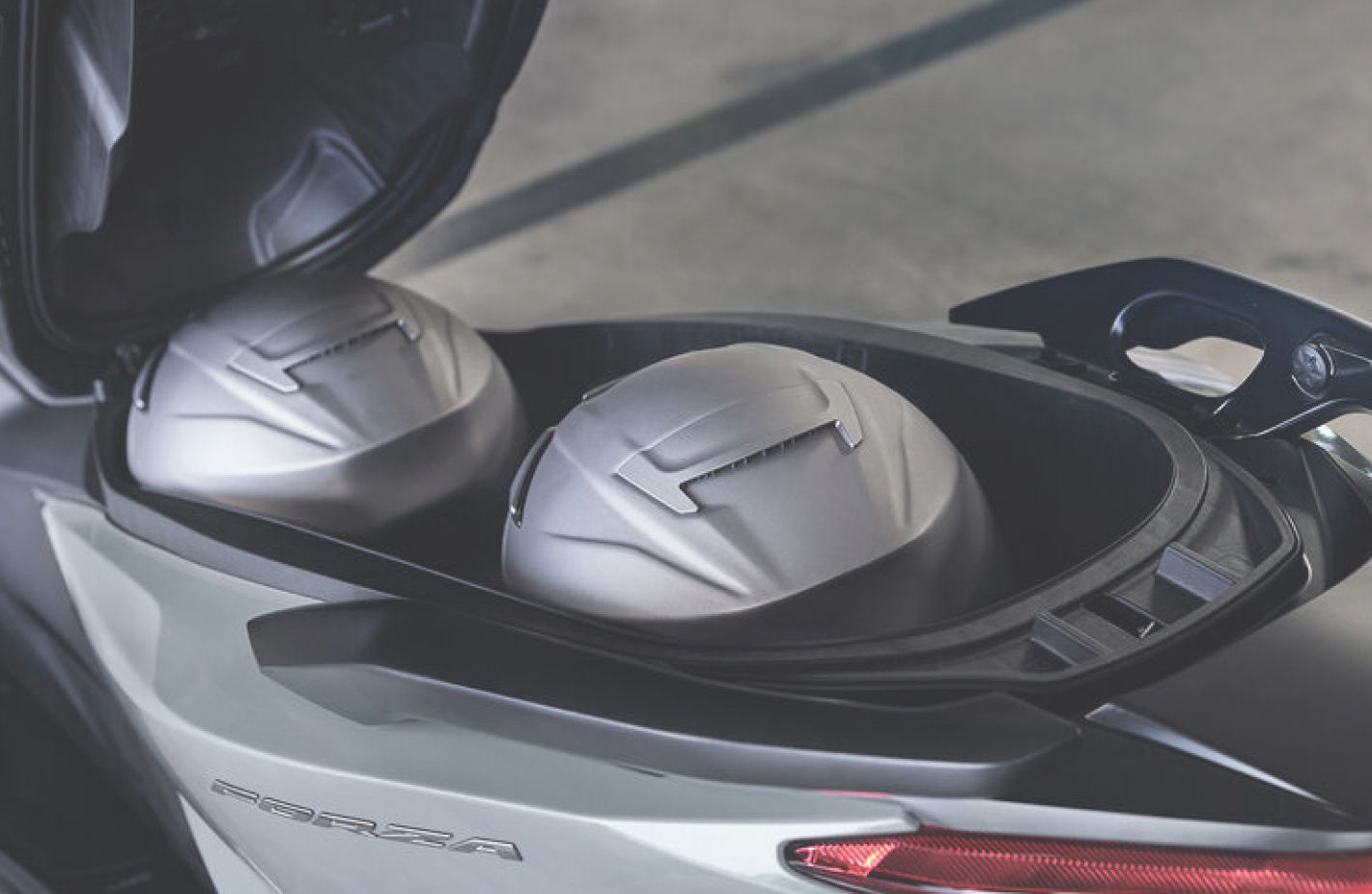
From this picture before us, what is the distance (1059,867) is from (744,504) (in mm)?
365

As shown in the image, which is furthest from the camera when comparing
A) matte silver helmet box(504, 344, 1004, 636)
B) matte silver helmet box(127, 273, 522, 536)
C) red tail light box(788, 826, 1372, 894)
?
matte silver helmet box(127, 273, 522, 536)

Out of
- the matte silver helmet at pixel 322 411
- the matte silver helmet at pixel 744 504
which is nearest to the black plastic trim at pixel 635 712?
the matte silver helmet at pixel 744 504

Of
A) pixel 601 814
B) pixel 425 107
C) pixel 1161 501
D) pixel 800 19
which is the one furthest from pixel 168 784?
pixel 800 19

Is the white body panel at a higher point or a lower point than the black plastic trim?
lower

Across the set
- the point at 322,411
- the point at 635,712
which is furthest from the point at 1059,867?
the point at 322,411

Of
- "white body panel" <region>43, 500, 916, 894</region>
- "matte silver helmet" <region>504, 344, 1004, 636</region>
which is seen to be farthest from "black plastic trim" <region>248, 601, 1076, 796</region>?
"matte silver helmet" <region>504, 344, 1004, 636</region>

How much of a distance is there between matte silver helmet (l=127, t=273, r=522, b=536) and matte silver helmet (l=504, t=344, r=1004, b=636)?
7.1 inches

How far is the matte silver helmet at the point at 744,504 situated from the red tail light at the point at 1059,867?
23 centimetres

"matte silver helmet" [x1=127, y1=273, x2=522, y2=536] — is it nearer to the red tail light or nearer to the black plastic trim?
the black plastic trim

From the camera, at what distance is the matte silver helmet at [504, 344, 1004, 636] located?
1114 millimetres

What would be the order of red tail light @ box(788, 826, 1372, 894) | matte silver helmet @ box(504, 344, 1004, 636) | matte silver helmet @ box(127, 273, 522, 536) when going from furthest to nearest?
1. matte silver helmet @ box(127, 273, 522, 536)
2. matte silver helmet @ box(504, 344, 1004, 636)
3. red tail light @ box(788, 826, 1372, 894)

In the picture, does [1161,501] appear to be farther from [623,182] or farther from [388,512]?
[623,182]

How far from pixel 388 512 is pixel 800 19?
151 inches

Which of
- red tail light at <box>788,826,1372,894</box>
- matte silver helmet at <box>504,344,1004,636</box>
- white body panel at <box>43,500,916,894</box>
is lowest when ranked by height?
white body panel at <box>43,500,916,894</box>
